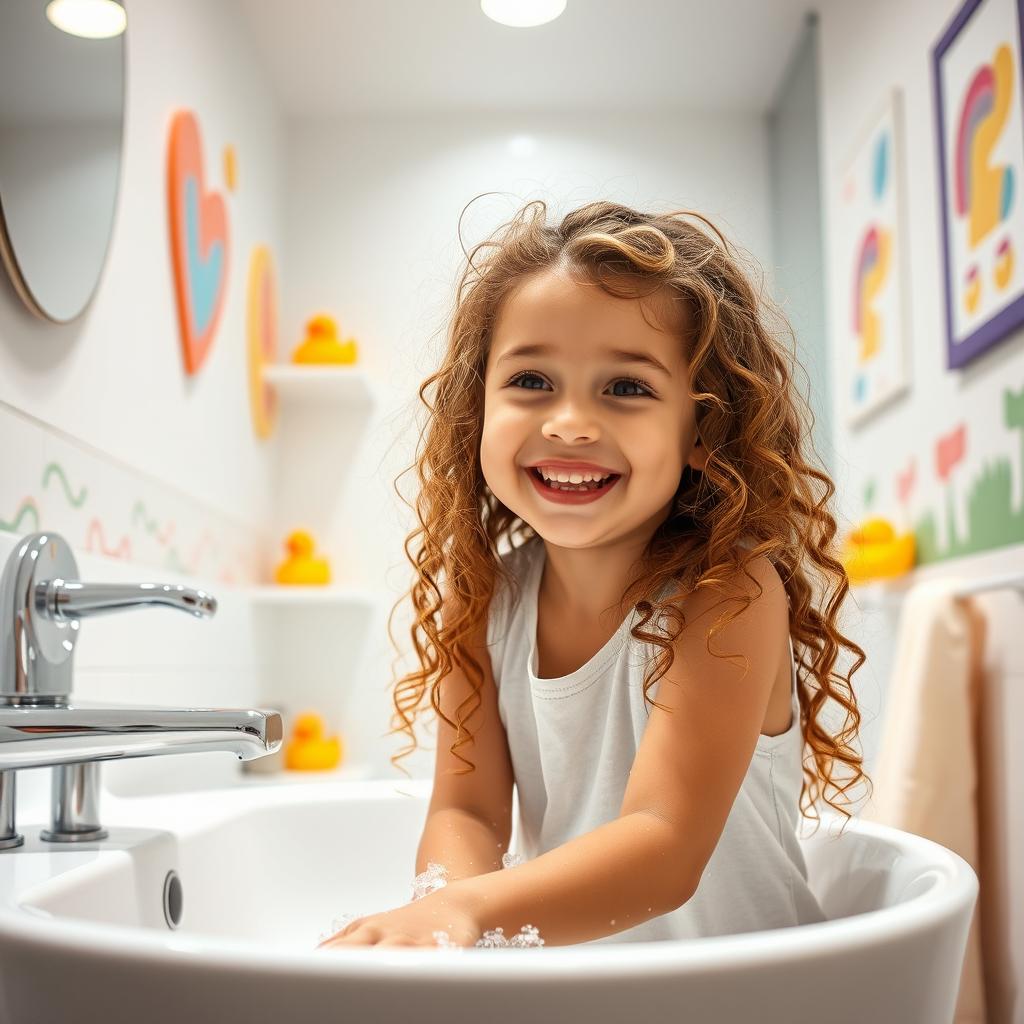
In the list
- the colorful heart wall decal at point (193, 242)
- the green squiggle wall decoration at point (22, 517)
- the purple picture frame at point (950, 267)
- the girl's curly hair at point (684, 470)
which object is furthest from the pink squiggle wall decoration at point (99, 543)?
the purple picture frame at point (950, 267)

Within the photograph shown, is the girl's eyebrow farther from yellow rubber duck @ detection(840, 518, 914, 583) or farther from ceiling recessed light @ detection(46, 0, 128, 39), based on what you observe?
yellow rubber duck @ detection(840, 518, 914, 583)

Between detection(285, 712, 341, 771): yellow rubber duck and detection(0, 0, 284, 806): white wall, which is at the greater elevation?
detection(0, 0, 284, 806): white wall

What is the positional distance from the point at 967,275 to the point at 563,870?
1135mm

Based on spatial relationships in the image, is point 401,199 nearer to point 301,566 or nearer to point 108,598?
point 301,566

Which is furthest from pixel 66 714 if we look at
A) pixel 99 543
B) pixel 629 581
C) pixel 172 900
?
pixel 99 543

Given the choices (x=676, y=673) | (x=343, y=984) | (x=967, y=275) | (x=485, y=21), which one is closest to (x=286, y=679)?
(x=485, y=21)

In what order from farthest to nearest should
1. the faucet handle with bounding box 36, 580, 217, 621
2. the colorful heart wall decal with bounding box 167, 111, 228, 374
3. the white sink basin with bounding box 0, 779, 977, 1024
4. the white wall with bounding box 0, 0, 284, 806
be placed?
the colorful heart wall decal with bounding box 167, 111, 228, 374, the white wall with bounding box 0, 0, 284, 806, the faucet handle with bounding box 36, 580, 217, 621, the white sink basin with bounding box 0, 779, 977, 1024

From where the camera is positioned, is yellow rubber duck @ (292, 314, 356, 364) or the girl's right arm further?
yellow rubber duck @ (292, 314, 356, 364)

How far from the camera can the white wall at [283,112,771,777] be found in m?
2.26

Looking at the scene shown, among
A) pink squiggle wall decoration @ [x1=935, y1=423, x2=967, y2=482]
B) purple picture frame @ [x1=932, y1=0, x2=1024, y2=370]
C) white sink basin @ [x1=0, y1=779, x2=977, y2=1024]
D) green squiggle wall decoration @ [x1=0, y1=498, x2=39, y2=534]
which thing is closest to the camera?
white sink basin @ [x1=0, y1=779, x2=977, y2=1024]

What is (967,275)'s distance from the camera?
1.41 metres

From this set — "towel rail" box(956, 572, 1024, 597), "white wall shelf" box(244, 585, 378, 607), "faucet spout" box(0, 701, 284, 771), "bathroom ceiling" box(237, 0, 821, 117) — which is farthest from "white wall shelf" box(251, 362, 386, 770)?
"faucet spout" box(0, 701, 284, 771)

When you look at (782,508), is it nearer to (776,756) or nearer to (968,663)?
(776,756)

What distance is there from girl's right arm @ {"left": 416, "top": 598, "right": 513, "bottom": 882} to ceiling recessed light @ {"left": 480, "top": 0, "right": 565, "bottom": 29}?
4.07 ft
